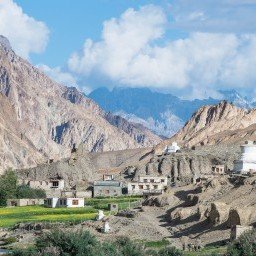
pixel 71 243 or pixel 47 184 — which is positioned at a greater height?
pixel 47 184

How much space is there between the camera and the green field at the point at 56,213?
9142 centimetres

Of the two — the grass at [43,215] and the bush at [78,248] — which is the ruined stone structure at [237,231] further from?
the grass at [43,215]

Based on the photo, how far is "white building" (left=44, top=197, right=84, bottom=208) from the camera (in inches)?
4200

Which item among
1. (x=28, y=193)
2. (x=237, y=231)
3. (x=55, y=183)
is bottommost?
(x=237, y=231)

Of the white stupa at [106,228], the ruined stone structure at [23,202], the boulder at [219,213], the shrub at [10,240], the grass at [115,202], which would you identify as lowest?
the shrub at [10,240]

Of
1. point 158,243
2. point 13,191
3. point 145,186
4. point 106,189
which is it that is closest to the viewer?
point 158,243

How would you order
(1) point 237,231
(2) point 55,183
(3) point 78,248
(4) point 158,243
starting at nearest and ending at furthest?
(3) point 78,248 < (1) point 237,231 < (4) point 158,243 < (2) point 55,183

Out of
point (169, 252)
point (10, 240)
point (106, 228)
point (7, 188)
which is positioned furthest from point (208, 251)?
point (7, 188)

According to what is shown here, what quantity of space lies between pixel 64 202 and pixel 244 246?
188 feet

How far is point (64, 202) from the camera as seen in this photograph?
109062 mm

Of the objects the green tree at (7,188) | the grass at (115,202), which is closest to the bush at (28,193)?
the green tree at (7,188)

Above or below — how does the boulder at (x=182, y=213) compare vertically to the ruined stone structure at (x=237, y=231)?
above

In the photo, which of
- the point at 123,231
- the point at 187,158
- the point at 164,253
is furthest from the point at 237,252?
the point at 187,158

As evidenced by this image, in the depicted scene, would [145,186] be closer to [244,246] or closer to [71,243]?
[71,243]
